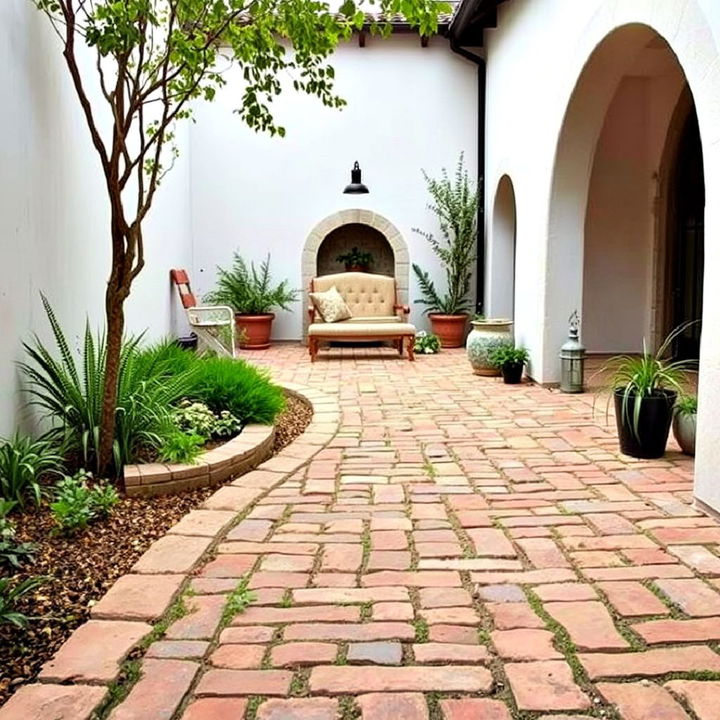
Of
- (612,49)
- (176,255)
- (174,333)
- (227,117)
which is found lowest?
(174,333)

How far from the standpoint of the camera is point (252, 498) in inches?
138

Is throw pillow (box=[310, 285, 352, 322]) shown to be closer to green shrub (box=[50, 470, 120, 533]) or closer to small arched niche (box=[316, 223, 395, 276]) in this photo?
small arched niche (box=[316, 223, 395, 276])

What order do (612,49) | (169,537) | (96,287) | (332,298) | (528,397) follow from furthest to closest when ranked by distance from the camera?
(332,298)
(528,397)
(612,49)
(96,287)
(169,537)

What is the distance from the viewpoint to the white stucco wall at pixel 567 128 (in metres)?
3.33

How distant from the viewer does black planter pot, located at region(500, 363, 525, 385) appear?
704 centimetres

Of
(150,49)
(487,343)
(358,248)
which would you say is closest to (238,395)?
(150,49)

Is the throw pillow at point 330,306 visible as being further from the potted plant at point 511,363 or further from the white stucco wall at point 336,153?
the potted plant at point 511,363

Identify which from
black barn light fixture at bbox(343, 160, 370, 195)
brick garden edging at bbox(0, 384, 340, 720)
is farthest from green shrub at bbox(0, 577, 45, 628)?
black barn light fixture at bbox(343, 160, 370, 195)

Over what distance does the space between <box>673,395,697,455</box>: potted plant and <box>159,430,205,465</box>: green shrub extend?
8.56 ft

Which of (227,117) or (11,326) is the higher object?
(227,117)

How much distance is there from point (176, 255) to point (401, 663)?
307 inches

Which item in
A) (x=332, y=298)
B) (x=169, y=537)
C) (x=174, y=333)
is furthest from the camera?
(x=332, y=298)

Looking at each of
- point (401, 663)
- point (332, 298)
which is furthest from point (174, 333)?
point (401, 663)

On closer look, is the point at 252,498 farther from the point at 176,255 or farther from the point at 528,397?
the point at 176,255
